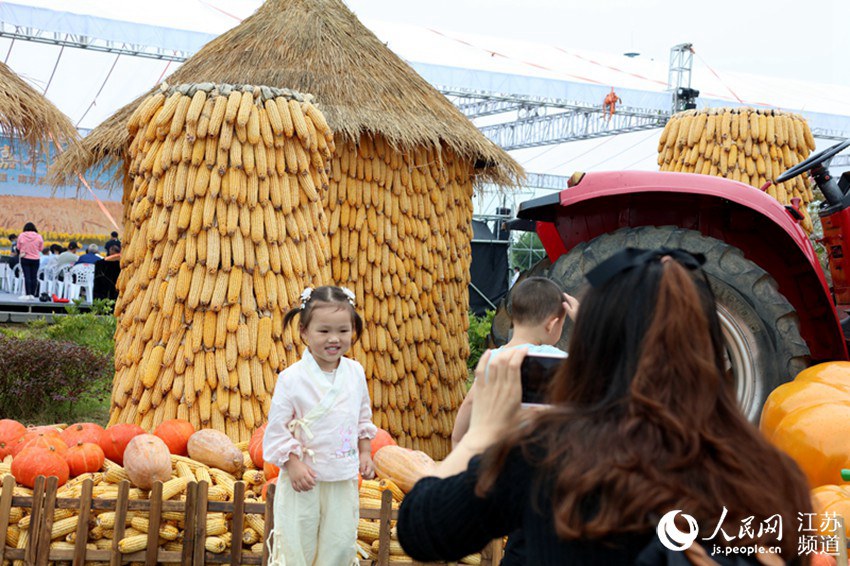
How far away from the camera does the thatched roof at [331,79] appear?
624 cm

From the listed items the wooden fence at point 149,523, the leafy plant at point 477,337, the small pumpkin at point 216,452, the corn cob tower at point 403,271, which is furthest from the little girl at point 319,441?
the leafy plant at point 477,337

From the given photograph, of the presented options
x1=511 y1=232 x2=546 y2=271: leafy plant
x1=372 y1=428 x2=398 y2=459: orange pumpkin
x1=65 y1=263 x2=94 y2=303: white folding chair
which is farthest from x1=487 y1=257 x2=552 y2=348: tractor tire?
x1=511 y1=232 x2=546 y2=271: leafy plant

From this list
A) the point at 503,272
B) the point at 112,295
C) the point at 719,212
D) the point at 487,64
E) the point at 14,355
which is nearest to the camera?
the point at 719,212

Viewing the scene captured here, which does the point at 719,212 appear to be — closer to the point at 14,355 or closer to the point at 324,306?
the point at 324,306

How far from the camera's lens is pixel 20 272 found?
55.9 feet

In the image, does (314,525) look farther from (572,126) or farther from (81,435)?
(572,126)

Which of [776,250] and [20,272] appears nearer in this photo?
[776,250]

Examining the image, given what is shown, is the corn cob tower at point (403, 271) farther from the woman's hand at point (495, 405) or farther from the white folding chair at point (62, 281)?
the white folding chair at point (62, 281)

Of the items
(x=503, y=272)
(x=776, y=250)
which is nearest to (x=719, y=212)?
(x=776, y=250)

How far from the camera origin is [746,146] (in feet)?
26.0

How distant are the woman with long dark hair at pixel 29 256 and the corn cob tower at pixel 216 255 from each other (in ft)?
37.5

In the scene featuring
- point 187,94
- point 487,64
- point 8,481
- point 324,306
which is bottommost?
point 8,481

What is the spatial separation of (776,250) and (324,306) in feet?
9.16

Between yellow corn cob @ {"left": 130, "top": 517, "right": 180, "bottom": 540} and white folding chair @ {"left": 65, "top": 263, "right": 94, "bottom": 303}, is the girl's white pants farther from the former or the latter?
white folding chair @ {"left": 65, "top": 263, "right": 94, "bottom": 303}
